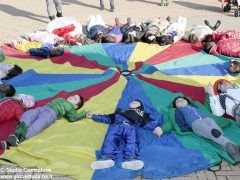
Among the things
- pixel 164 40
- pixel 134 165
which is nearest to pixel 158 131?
pixel 134 165

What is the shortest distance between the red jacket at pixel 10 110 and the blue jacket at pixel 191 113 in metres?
2.24

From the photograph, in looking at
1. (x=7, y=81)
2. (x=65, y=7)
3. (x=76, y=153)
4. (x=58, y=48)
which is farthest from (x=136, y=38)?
(x=65, y=7)

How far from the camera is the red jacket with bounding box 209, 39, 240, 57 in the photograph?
21.9 feet

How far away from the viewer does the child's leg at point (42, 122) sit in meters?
4.63

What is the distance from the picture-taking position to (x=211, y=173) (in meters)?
4.07

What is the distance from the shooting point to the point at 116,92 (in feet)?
19.1

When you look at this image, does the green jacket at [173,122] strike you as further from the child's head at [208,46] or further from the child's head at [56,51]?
the child's head at [56,51]

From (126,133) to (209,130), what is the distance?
1009 millimetres

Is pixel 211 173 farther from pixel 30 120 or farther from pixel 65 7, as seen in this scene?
pixel 65 7

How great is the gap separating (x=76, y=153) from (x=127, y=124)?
0.75 meters

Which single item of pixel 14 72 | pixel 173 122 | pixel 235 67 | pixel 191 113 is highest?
pixel 14 72

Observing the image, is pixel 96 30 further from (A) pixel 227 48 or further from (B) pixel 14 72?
(A) pixel 227 48

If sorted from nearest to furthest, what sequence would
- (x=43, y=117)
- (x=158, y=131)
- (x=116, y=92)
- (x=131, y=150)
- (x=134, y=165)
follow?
(x=134, y=165) < (x=131, y=150) < (x=158, y=131) < (x=43, y=117) < (x=116, y=92)

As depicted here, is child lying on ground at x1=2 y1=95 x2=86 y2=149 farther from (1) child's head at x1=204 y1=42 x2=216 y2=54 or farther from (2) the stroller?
(2) the stroller
